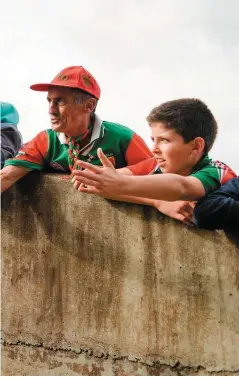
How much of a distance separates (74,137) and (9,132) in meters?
0.64

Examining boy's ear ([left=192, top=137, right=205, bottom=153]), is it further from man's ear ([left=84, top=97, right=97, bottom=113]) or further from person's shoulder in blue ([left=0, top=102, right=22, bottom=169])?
person's shoulder in blue ([left=0, top=102, right=22, bottom=169])

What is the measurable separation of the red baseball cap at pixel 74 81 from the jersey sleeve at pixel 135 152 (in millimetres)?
481

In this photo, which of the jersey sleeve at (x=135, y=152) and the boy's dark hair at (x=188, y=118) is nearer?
the boy's dark hair at (x=188, y=118)

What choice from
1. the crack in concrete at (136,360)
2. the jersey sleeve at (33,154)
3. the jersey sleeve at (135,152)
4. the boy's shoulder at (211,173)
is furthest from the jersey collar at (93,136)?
the crack in concrete at (136,360)

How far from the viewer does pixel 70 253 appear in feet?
10.4

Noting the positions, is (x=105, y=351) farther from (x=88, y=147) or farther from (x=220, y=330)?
(x=88, y=147)

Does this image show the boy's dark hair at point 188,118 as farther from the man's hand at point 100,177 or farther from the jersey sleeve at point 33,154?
the jersey sleeve at point 33,154

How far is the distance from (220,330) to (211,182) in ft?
2.90

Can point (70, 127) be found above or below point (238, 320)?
above

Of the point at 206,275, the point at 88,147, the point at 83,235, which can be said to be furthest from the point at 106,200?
the point at 206,275

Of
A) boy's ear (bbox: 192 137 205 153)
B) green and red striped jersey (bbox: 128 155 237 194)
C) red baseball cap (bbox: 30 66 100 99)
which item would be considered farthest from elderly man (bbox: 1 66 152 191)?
boy's ear (bbox: 192 137 205 153)

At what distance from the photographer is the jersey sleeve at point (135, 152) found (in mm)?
3453

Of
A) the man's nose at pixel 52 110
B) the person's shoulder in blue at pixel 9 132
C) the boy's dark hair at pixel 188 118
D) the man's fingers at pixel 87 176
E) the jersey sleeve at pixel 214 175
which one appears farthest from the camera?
the person's shoulder in blue at pixel 9 132

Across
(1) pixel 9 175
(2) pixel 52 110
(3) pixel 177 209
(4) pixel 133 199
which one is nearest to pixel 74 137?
(2) pixel 52 110
